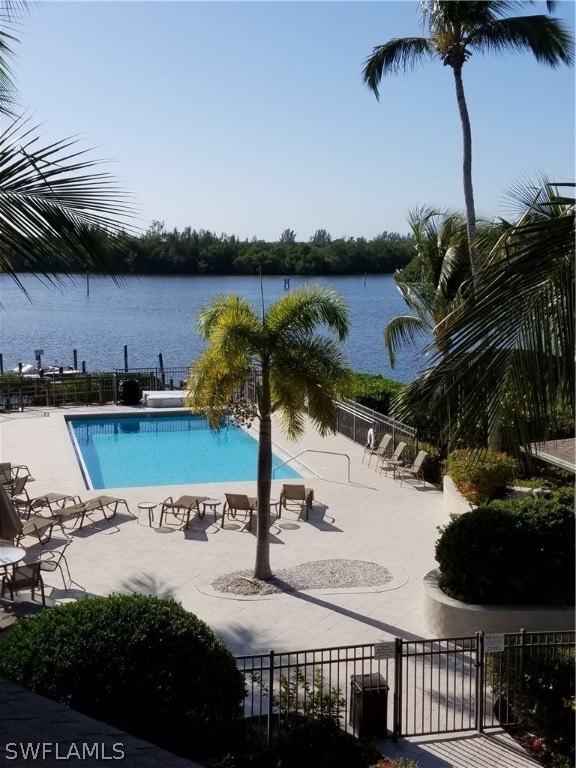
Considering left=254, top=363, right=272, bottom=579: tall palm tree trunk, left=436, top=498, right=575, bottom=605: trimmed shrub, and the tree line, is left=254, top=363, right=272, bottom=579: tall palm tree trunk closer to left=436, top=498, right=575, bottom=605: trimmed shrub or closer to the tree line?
left=436, top=498, right=575, bottom=605: trimmed shrub

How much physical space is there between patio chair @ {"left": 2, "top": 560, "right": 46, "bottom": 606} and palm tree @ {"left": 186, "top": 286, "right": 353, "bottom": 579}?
3136 mm

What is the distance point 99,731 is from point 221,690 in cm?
280

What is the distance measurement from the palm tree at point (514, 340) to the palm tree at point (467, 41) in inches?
477

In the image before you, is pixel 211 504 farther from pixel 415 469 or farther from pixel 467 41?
pixel 467 41

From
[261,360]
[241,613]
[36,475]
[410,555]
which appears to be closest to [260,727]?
[241,613]

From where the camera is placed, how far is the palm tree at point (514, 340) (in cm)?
385

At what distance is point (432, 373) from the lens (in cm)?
395

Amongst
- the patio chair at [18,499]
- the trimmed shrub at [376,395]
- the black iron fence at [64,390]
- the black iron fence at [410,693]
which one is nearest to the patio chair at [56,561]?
the patio chair at [18,499]

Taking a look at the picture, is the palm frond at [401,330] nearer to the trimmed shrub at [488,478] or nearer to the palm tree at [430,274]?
the palm tree at [430,274]

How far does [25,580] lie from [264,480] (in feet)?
11.8

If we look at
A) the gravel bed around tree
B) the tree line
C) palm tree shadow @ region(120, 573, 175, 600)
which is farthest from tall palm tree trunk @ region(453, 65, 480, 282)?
the tree line

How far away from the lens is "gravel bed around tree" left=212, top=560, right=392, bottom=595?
11969 millimetres

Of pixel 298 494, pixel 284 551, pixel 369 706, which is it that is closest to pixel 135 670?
pixel 369 706

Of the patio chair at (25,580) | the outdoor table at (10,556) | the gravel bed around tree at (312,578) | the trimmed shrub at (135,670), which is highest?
the trimmed shrub at (135,670)
